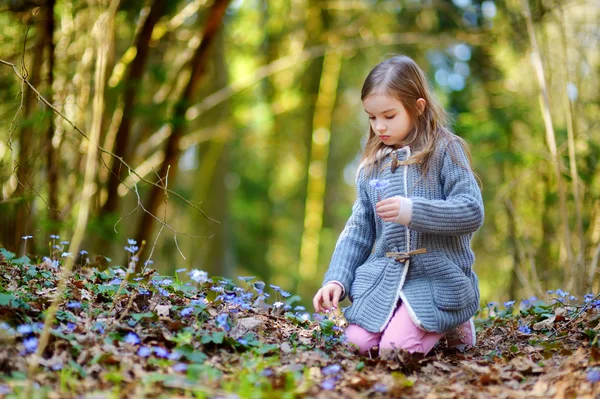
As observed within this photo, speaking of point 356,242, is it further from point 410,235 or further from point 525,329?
point 525,329

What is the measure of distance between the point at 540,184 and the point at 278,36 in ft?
16.9

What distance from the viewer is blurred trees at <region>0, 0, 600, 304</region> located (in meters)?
4.67

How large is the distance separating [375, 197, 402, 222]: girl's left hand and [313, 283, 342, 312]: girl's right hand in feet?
1.55

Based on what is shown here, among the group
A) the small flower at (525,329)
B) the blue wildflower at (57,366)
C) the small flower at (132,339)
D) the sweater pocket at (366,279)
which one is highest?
the sweater pocket at (366,279)

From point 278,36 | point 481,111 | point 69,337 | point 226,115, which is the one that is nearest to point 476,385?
point 69,337

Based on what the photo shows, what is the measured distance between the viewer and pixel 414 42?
782 centimetres

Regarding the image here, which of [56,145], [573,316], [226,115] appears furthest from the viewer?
[226,115]

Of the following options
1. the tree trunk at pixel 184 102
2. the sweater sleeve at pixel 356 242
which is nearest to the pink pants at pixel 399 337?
the sweater sleeve at pixel 356 242

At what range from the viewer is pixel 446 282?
8.96 ft

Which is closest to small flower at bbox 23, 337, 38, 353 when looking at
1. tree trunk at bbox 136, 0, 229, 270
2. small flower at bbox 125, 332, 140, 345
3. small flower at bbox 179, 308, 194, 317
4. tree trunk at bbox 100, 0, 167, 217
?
small flower at bbox 125, 332, 140, 345

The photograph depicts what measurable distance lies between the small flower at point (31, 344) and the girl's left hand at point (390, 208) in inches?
55.7

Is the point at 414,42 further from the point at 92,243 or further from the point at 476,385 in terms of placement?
the point at 476,385

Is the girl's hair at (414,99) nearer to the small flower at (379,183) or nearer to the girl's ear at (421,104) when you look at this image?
the girl's ear at (421,104)

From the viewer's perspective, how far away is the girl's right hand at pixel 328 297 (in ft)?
9.14
